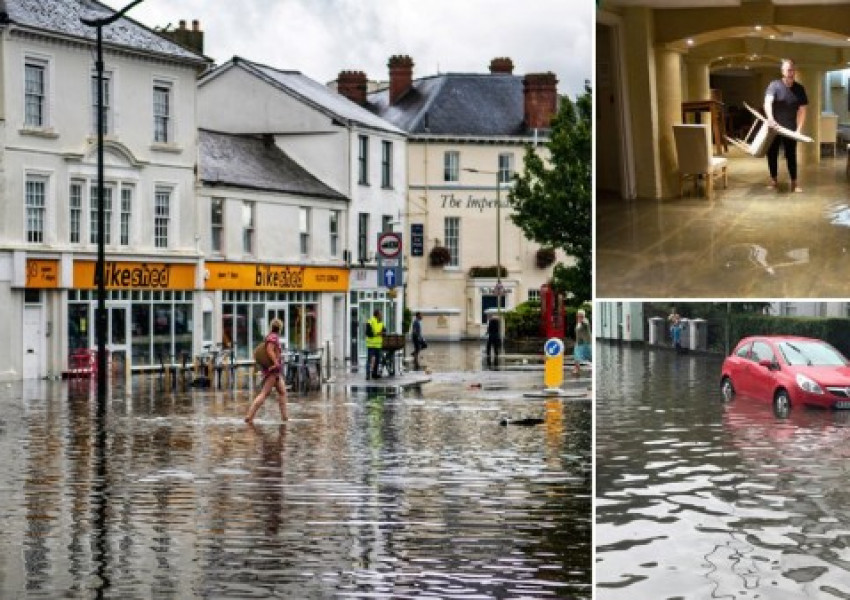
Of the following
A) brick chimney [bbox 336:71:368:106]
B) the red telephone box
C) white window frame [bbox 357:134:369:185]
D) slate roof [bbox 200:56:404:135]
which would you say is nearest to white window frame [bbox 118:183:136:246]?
the red telephone box

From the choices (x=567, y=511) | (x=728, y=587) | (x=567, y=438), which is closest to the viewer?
(x=728, y=587)

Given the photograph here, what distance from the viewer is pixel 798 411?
18.6 ft

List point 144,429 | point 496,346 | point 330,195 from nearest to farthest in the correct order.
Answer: point 144,429 < point 496,346 < point 330,195

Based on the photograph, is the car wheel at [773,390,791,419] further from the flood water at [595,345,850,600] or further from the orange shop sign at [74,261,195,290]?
the orange shop sign at [74,261,195,290]

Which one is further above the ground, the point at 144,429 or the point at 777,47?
the point at 777,47

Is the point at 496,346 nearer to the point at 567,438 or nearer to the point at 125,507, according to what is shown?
the point at 567,438

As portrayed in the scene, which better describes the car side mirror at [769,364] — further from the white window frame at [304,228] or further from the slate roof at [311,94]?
the slate roof at [311,94]

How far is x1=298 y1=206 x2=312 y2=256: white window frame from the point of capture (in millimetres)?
47938

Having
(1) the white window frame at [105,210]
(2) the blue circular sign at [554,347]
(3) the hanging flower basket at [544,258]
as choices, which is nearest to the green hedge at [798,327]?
A: (2) the blue circular sign at [554,347]

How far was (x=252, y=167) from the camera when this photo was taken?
4816cm

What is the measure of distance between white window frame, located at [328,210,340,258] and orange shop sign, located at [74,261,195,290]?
7.14 meters

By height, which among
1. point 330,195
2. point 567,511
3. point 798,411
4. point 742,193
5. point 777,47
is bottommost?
point 567,511

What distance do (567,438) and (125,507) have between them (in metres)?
6.74

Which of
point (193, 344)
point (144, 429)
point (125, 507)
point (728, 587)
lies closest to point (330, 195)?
point (193, 344)
